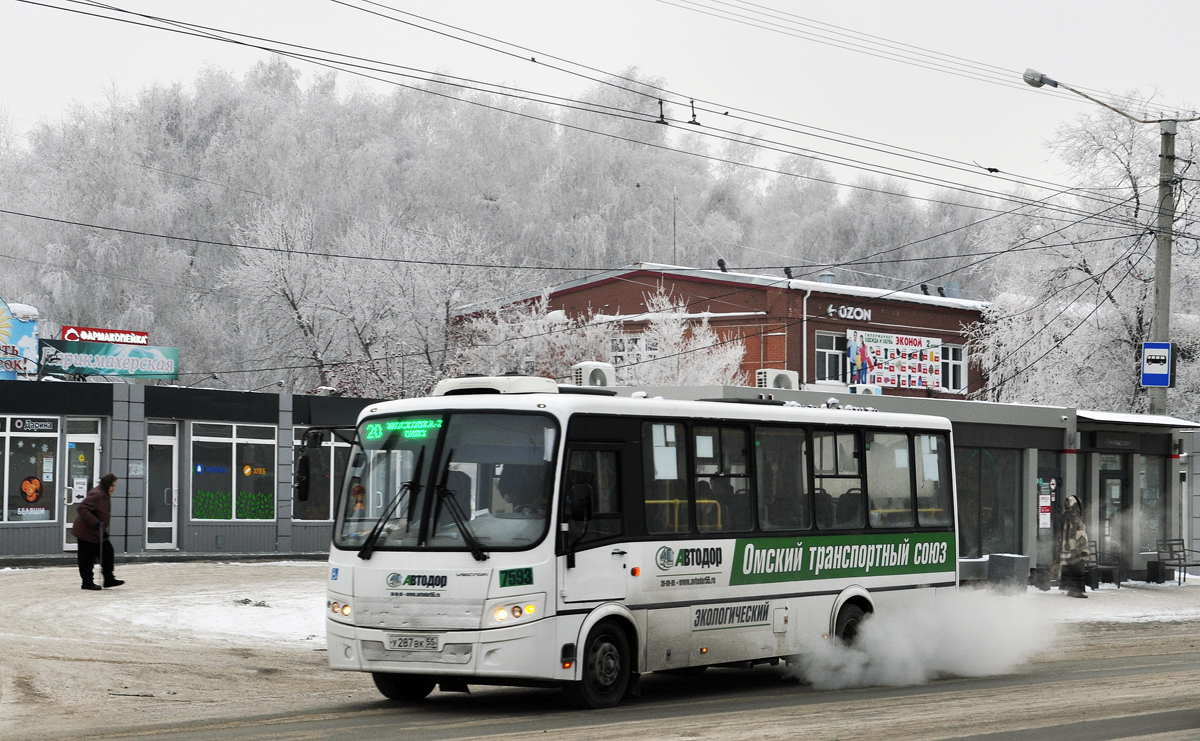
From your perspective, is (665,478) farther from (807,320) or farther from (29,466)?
(807,320)

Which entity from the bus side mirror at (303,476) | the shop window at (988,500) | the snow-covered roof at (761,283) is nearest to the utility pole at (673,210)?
the snow-covered roof at (761,283)

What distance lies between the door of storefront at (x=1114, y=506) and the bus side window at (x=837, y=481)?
17.1 meters

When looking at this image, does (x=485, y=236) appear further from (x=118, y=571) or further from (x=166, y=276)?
(x=118, y=571)

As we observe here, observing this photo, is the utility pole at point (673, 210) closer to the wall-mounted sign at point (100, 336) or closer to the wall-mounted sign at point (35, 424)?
the wall-mounted sign at point (100, 336)

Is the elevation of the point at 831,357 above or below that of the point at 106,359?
above

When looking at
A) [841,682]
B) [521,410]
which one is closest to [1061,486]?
[841,682]

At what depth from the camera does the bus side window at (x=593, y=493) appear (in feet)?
37.3

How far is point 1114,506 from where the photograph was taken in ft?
99.1

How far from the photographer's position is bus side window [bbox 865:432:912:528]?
47.9 feet

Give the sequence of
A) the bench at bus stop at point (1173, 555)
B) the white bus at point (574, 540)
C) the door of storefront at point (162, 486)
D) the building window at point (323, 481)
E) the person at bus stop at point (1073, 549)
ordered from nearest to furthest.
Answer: the white bus at point (574, 540) → the person at bus stop at point (1073, 549) → the bench at bus stop at point (1173, 555) → the door of storefront at point (162, 486) → the building window at point (323, 481)

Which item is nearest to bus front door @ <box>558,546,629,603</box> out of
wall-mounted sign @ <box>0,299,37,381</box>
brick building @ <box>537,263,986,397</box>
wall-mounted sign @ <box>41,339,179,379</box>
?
wall-mounted sign @ <box>41,339,179,379</box>

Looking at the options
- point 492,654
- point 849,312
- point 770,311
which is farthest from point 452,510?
point 849,312

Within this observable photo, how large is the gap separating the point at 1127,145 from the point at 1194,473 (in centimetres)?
1279

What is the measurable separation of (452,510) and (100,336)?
83.9 ft
